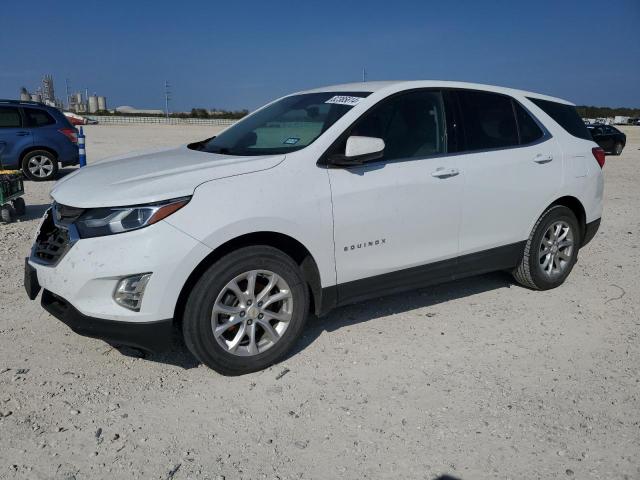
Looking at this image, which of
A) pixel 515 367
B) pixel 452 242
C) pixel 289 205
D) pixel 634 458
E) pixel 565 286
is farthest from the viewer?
pixel 565 286

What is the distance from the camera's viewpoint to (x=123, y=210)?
3.09 metres

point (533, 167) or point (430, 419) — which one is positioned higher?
point (533, 167)

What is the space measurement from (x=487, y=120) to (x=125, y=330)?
3194 mm

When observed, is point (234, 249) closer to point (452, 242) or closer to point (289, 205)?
point (289, 205)

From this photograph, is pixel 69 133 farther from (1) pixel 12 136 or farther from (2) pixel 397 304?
(2) pixel 397 304

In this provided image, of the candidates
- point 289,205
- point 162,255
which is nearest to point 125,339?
point 162,255

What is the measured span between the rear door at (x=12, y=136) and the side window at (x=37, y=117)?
0.16 metres

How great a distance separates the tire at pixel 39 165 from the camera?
1162 cm

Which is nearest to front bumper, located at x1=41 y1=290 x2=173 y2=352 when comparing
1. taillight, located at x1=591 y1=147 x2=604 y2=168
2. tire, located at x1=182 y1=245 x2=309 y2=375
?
tire, located at x1=182 y1=245 x2=309 y2=375

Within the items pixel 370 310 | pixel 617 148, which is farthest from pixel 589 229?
pixel 617 148

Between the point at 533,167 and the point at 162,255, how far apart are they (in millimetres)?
3192

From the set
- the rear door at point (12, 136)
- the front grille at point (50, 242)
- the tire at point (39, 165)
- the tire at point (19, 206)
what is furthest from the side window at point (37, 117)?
the front grille at point (50, 242)

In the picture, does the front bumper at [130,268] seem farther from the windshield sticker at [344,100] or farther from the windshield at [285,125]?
the windshield sticker at [344,100]

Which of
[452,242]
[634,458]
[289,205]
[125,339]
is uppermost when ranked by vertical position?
[289,205]
